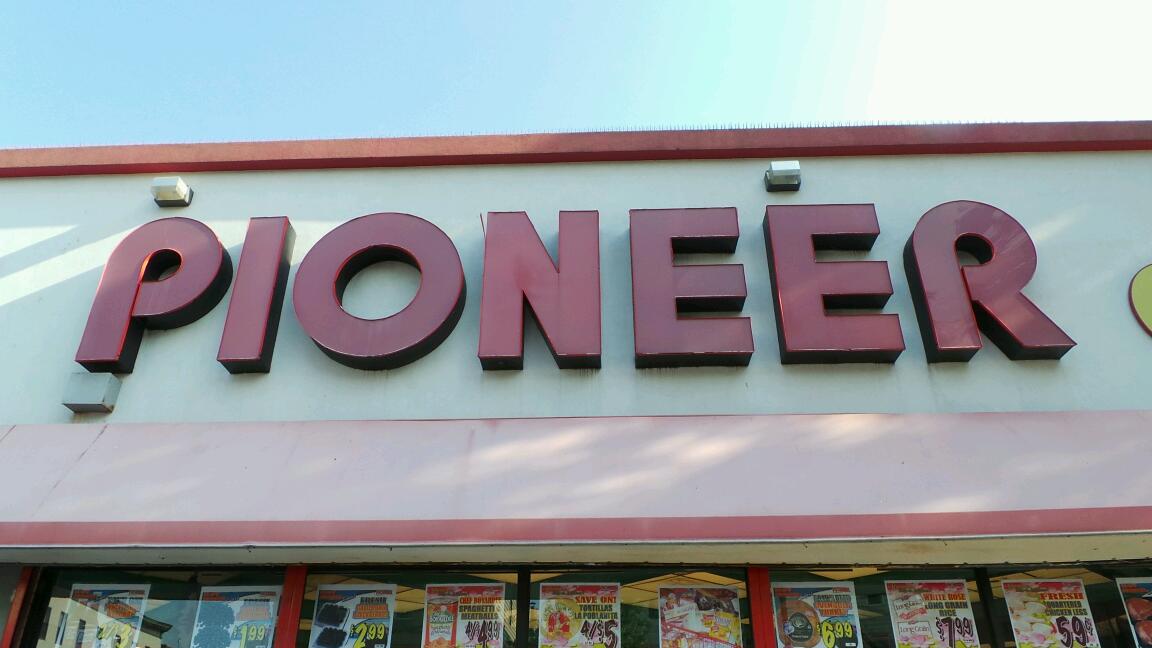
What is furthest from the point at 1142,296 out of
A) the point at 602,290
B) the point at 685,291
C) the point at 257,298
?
the point at 257,298

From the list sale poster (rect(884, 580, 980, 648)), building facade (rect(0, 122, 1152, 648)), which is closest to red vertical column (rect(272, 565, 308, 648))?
building facade (rect(0, 122, 1152, 648))

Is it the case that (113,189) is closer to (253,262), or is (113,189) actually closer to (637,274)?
(253,262)

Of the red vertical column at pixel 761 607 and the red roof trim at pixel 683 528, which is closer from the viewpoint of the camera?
the red roof trim at pixel 683 528

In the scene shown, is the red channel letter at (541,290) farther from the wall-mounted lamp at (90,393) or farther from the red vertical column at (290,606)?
the wall-mounted lamp at (90,393)

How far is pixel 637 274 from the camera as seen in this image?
679 centimetres

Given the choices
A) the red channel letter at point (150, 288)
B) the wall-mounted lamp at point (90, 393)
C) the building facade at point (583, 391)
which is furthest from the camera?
the red channel letter at point (150, 288)

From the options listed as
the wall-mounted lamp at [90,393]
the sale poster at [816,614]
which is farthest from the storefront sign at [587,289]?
the sale poster at [816,614]

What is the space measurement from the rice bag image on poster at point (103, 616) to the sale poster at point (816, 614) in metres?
5.14

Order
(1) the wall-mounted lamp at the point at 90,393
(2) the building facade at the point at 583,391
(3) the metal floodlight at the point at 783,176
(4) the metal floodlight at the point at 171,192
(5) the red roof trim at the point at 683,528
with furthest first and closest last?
(4) the metal floodlight at the point at 171,192, (3) the metal floodlight at the point at 783,176, (1) the wall-mounted lamp at the point at 90,393, (2) the building facade at the point at 583,391, (5) the red roof trim at the point at 683,528

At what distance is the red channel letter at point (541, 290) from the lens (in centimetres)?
646

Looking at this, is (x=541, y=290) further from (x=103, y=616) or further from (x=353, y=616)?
(x=103, y=616)

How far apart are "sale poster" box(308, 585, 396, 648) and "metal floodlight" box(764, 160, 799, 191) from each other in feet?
16.7

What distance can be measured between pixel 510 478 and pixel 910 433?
3040mm

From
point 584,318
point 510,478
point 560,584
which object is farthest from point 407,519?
point 584,318
